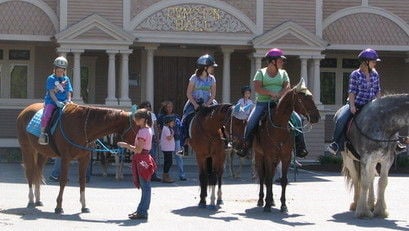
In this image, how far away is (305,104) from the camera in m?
12.1

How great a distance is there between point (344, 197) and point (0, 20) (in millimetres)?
13579

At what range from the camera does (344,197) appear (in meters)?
15.8

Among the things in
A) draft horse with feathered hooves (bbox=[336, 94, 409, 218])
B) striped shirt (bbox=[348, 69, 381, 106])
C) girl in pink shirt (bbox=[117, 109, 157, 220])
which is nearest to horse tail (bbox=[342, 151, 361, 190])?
draft horse with feathered hooves (bbox=[336, 94, 409, 218])

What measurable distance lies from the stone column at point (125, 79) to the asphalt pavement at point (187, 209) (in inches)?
249

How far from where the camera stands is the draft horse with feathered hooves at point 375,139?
1184 cm

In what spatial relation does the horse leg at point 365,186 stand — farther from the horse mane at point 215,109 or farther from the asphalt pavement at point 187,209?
the horse mane at point 215,109

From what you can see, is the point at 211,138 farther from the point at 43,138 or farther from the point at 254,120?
the point at 43,138

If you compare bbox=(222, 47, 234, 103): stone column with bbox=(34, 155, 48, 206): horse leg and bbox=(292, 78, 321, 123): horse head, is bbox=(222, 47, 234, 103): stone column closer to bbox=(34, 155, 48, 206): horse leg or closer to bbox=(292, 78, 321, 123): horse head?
bbox=(34, 155, 48, 206): horse leg

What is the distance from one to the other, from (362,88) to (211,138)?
2600 millimetres

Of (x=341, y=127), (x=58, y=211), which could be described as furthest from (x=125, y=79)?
(x=341, y=127)

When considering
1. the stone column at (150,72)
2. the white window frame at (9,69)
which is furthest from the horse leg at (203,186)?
the white window frame at (9,69)

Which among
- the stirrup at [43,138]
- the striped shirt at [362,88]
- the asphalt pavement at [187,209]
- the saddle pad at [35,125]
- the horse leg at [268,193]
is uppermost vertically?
the striped shirt at [362,88]

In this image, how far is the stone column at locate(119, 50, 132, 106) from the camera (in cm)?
2502

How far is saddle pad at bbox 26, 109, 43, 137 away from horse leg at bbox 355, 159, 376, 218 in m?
5.09
